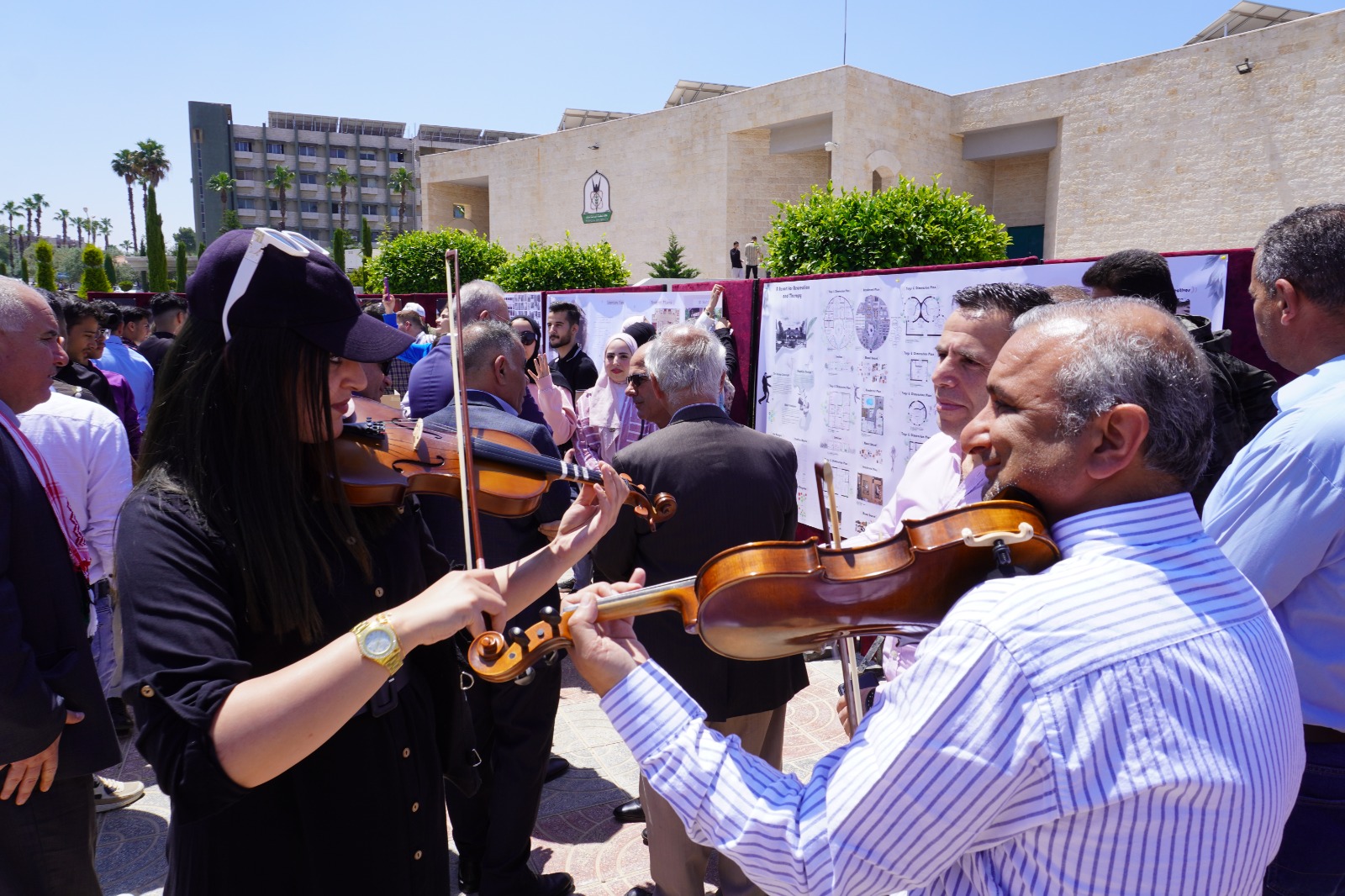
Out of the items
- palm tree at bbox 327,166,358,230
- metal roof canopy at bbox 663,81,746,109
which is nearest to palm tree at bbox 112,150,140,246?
palm tree at bbox 327,166,358,230

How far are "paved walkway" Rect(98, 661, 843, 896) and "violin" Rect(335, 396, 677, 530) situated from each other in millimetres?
1731

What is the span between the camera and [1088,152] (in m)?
22.8

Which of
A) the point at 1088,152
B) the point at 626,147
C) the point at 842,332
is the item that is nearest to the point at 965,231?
the point at 842,332

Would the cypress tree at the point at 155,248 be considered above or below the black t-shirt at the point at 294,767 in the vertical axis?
above

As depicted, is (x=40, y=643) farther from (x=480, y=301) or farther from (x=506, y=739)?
(x=480, y=301)

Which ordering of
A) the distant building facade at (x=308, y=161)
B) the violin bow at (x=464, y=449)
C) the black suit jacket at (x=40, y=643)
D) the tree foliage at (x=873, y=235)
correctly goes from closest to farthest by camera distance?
the violin bow at (x=464, y=449), the black suit jacket at (x=40, y=643), the tree foliage at (x=873, y=235), the distant building facade at (x=308, y=161)

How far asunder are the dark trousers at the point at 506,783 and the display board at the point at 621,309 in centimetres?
398

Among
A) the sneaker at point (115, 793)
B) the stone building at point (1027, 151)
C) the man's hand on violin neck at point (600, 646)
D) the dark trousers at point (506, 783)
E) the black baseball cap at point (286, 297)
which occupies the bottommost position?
the sneaker at point (115, 793)

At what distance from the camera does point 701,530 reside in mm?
3004

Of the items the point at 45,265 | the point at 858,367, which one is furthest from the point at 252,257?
the point at 45,265

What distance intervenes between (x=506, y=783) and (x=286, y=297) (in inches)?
92.0

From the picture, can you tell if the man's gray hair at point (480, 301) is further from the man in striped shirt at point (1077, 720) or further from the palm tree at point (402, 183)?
the palm tree at point (402, 183)

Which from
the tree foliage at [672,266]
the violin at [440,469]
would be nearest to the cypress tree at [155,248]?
the tree foliage at [672,266]

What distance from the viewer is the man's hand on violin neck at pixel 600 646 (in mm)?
1261
